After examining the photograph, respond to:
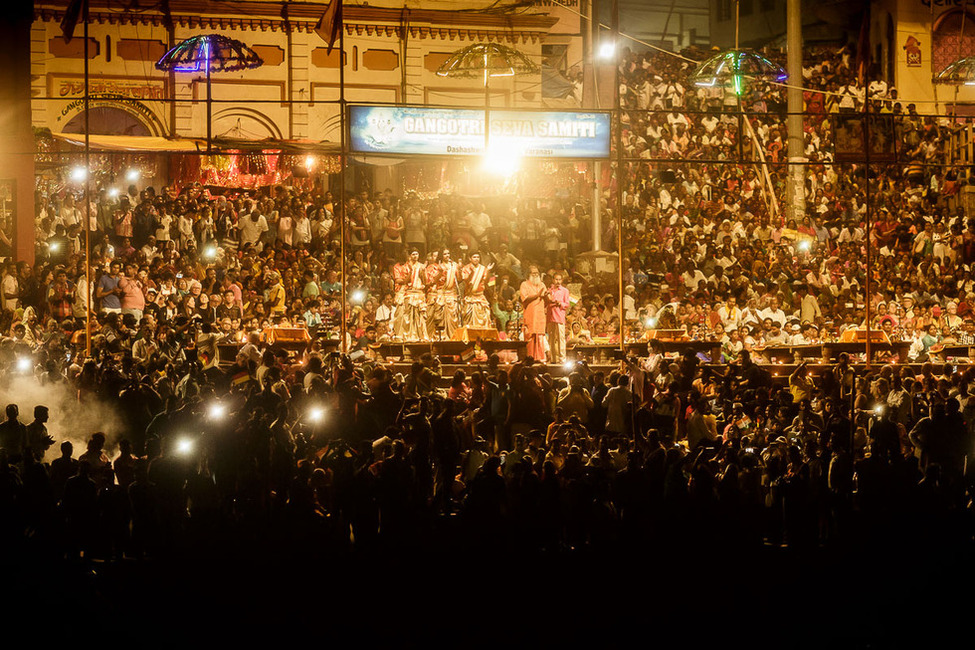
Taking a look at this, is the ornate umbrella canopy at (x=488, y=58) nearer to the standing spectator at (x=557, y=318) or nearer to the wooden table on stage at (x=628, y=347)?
the standing spectator at (x=557, y=318)

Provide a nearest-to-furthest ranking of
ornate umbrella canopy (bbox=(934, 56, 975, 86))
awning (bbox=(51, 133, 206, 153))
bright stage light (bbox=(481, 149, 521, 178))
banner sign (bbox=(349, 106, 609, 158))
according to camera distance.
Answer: banner sign (bbox=(349, 106, 609, 158))
bright stage light (bbox=(481, 149, 521, 178))
ornate umbrella canopy (bbox=(934, 56, 975, 86))
awning (bbox=(51, 133, 206, 153))

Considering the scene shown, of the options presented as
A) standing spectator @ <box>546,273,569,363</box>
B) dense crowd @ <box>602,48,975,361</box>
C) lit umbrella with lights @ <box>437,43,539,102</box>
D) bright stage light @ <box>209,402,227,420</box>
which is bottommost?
bright stage light @ <box>209,402,227,420</box>

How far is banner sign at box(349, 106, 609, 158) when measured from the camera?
17.0 m

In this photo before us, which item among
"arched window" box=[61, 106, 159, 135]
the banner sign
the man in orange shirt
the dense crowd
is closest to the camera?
the banner sign

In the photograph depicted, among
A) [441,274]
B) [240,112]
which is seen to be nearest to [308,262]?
[441,274]

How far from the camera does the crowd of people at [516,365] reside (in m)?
11.4

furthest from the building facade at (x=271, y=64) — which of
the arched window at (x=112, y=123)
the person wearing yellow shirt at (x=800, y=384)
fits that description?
the person wearing yellow shirt at (x=800, y=384)

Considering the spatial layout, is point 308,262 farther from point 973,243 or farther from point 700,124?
point 973,243

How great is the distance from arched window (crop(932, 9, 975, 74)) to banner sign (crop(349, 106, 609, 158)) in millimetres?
20474

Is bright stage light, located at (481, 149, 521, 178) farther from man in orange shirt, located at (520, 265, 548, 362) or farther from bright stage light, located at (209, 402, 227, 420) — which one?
bright stage light, located at (209, 402, 227, 420)

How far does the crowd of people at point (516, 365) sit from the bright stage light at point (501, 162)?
3.95ft

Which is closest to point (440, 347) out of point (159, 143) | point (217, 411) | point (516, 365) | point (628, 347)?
point (628, 347)

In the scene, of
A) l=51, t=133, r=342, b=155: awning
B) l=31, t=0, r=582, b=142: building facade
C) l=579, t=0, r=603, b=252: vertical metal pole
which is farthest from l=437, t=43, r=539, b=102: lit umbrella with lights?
l=31, t=0, r=582, b=142: building facade

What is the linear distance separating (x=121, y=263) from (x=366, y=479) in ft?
36.3
